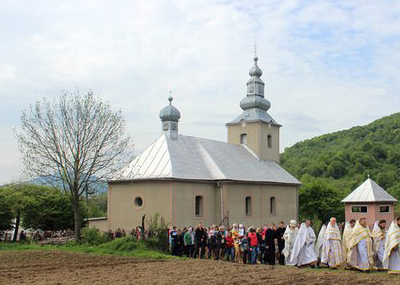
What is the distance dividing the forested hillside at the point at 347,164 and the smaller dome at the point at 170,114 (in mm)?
17946

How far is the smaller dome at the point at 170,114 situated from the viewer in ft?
109

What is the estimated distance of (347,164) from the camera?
192ft

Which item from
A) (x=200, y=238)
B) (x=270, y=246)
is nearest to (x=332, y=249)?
(x=270, y=246)

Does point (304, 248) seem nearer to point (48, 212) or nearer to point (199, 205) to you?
point (199, 205)

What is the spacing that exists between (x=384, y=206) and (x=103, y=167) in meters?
22.6

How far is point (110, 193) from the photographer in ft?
96.6

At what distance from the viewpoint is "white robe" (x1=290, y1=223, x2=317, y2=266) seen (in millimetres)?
16516

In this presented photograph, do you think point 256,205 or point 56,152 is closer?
point 56,152

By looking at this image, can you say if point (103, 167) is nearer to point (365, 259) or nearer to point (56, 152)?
point (56, 152)

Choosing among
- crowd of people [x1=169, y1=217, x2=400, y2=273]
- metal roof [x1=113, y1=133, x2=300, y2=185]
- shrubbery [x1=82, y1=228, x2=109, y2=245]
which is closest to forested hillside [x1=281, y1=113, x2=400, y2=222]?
metal roof [x1=113, y1=133, x2=300, y2=185]

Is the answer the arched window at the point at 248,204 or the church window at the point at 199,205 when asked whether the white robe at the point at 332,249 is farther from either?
the arched window at the point at 248,204

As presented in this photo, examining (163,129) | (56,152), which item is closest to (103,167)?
(56,152)

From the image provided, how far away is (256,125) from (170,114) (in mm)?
7063

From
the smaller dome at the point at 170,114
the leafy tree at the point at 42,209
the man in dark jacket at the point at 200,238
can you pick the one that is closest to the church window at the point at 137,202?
the smaller dome at the point at 170,114
